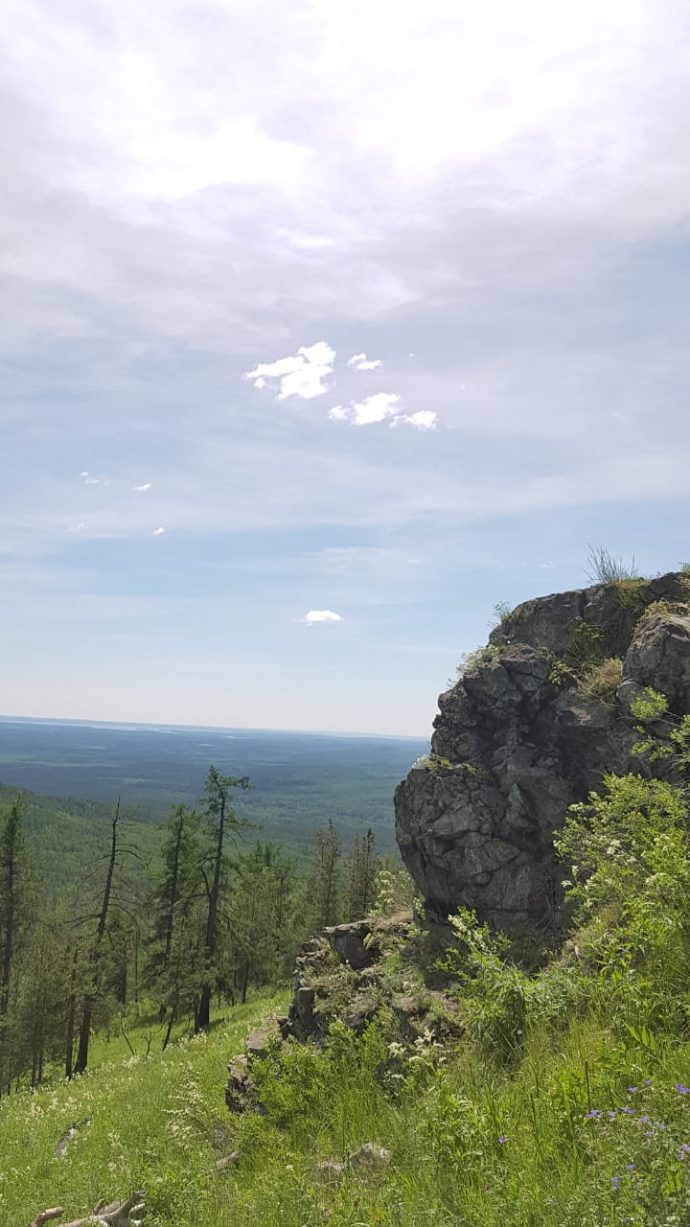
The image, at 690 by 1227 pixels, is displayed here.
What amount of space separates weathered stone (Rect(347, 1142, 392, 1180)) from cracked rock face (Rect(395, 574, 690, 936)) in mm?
6783

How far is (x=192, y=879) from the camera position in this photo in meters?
41.2

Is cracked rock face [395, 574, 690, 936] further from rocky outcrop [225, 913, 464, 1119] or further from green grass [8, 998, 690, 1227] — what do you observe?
green grass [8, 998, 690, 1227]

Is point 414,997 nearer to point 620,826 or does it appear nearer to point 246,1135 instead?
point 246,1135

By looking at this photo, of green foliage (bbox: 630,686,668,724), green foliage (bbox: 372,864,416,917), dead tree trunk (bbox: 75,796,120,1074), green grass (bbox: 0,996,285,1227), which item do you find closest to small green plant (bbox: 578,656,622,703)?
green foliage (bbox: 630,686,668,724)

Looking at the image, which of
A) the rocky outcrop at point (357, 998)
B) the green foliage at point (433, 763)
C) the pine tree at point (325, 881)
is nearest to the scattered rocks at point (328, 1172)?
the rocky outcrop at point (357, 998)

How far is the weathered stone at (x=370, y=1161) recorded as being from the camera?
17.4 ft

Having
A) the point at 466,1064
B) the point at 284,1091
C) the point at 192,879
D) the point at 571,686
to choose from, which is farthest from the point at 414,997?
the point at 192,879

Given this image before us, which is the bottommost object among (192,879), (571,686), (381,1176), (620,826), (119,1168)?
(192,879)

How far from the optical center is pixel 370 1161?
17.9 feet

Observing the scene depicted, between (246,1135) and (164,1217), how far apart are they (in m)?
1.21

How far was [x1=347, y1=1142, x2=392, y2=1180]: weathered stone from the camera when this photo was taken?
530cm

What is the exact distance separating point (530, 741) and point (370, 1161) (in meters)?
9.25

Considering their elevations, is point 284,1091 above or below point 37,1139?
above

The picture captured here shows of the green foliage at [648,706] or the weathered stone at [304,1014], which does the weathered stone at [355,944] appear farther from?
the green foliage at [648,706]
